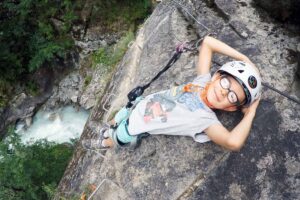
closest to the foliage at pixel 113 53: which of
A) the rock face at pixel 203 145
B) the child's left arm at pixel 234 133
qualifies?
the rock face at pixel 203 145

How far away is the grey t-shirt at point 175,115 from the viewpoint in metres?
3.87

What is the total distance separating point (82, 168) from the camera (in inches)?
222

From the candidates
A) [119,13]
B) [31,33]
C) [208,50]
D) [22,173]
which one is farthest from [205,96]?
[31,33]

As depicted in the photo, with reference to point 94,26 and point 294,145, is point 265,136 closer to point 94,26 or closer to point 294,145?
point 294,145

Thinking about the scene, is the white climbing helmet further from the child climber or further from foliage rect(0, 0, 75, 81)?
foliage rect(0, 0, 75, 81)

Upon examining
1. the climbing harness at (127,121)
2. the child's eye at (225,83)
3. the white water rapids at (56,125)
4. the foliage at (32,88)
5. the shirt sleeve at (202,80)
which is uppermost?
the child's eye at (225,83)

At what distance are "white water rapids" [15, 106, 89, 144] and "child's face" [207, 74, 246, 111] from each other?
6716 millimetres

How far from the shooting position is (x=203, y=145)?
4.45 meters

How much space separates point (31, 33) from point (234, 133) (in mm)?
7372

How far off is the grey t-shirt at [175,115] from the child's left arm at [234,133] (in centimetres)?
8

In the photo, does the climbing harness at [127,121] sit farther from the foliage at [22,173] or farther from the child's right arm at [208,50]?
the foliage at [22,173]

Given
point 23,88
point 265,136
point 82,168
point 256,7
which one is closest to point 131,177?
point 82,168

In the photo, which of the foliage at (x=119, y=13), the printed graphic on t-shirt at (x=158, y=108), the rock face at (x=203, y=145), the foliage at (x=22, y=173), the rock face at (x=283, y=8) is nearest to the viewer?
the printed graphic on t-shirt at (x=158, y=108)

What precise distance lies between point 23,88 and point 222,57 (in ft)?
22.0
